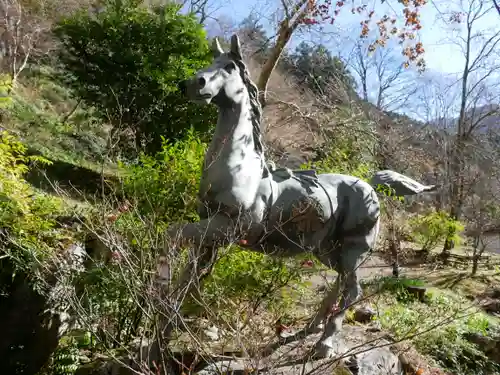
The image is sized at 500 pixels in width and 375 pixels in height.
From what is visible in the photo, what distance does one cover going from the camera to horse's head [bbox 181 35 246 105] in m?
2.65

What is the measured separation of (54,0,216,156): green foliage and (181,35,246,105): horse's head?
14.1 feet

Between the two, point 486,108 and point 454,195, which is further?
point 486,108

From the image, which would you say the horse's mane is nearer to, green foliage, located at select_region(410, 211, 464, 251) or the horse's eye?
the horse's eye

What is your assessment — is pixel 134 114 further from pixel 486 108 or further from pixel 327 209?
pixel 486 108

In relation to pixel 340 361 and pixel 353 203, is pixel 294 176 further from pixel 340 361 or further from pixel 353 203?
pixel 340 361

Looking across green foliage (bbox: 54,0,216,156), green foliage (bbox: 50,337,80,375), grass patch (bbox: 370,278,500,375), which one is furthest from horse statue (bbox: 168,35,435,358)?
green foliage (bbox: 54,0,216,156)

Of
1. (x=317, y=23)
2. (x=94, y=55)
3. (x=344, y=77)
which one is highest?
(x=344, y=77)

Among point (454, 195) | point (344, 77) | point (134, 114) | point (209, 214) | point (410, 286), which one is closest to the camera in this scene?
point (209, 214)

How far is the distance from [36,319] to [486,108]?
16.7m

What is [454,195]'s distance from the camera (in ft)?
46.9

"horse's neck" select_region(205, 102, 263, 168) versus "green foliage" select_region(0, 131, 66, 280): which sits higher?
"horse's neck" select_region(205, 102, 263, 168)

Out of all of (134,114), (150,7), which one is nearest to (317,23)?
(150,7)

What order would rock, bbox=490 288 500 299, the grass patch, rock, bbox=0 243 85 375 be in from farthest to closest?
A: rock, bbox=490 288 500 299
the grass patch
rock, bbox=0 243 85 375

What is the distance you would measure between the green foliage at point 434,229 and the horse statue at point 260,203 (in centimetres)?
936
